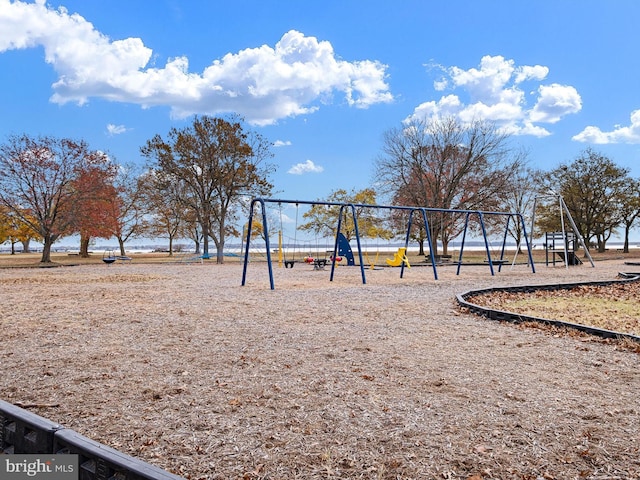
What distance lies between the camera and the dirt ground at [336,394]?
2529mm

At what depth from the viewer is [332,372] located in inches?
161

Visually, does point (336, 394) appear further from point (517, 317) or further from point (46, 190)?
point (46, 190)

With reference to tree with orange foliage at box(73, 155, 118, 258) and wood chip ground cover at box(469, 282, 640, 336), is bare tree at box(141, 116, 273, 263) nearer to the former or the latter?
tree with orange foliage at box(73, 155, 118, 258)

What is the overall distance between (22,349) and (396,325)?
13.8 ft

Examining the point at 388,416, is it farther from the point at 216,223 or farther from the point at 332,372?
the point at 216,223

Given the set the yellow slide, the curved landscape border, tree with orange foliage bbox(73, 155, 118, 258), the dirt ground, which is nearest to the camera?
the dirt ground

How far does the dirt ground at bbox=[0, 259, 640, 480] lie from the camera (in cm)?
253

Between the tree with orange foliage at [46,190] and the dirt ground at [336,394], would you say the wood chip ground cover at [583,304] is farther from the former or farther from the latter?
the tree with orange foliage at [46,190]

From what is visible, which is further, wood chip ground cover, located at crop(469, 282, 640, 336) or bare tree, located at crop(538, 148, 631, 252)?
bare tree, located at crop(538, 148, 631, 252)

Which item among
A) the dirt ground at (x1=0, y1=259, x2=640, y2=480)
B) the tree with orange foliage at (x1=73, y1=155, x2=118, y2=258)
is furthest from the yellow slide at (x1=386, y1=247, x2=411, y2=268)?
the tree with orange foliage at (x1=73, y1=155, x2=118, y2=258)

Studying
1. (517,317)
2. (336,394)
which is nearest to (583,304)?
(517,317)

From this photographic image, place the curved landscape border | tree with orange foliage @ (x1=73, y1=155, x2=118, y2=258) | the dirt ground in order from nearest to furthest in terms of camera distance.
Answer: the dirt ground, the curved landscape border, tree with orange foliage @ (x1=73, y1=155, x2=118, y2=258)

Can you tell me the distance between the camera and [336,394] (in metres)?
3.51

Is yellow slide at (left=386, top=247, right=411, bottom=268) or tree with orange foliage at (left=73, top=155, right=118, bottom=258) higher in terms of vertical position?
tree with orange foliage at (left=73, top=155, right=118, bottom=258)
